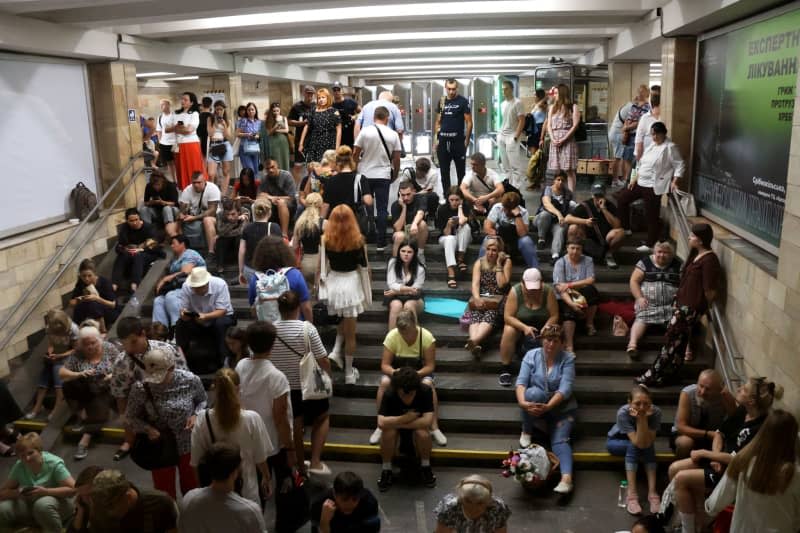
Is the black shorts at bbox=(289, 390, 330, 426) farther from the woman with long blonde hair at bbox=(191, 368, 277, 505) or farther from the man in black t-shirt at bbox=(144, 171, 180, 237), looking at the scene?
the man in black t-shirt at bbox=(144, 171, 180, 237)

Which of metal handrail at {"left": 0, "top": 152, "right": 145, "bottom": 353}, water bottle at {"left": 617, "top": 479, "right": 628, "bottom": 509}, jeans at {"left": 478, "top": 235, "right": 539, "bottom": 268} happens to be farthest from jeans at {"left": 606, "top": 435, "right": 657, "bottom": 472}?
metal handrail at {"left": 0, "top": 152, "right": 145, "bottom": 353}

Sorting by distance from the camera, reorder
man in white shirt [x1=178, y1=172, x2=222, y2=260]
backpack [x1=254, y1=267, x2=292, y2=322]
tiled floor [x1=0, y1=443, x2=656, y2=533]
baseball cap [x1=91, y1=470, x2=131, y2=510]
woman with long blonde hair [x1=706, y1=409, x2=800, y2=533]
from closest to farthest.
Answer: baseball cap [x1=91, y1=470, x2=131, y2=510] < woman with long blonde hair [x1=706, y1=409, x2=800, y2=533] < tiled floor [x1=0, y1=443, x2=656, y2=533] < backpack [x1=254, y1=267, x2=292, y2=322] < man in white shirt [x1=178, y1=172, x2=222, y2=260]

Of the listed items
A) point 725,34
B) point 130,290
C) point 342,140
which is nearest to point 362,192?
point 342,140

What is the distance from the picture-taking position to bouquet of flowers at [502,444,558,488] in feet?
19.0

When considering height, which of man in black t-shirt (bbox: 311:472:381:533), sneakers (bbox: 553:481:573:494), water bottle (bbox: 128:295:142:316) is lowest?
sneakers (bbox: 553:481:573:494)

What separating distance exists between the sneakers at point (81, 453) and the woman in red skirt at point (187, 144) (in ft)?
17.1

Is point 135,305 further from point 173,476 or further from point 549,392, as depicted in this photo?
point 549,392

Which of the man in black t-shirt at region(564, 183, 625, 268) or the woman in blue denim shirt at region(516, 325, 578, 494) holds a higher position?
the man in black t-shirt at region(564, 183, 625, 268)

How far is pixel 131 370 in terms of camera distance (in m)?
4.87

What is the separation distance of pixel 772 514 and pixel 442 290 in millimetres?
4929

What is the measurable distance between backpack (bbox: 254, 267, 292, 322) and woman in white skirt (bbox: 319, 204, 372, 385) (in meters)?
0.56

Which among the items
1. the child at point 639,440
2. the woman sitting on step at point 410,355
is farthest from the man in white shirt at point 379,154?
the child at point 639,440

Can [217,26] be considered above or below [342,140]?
above

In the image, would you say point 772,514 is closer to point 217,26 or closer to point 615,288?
point 615,288
